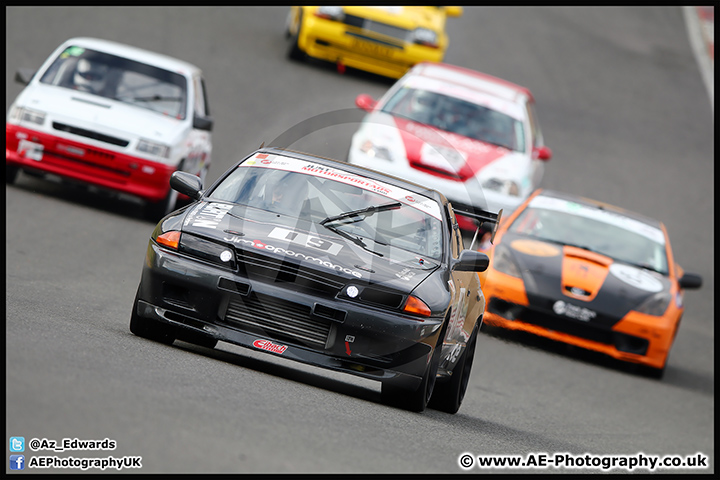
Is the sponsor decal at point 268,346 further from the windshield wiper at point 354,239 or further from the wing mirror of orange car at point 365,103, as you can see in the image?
the wing mirror of orange car at point 365,103

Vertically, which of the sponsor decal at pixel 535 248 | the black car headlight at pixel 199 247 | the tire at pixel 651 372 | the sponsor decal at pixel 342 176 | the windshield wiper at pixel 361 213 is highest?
the sponsor decal at pixel 342 176

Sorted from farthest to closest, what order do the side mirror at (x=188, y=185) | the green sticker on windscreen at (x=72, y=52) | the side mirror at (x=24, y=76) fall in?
the green sticker on windscreen at (x=72, y=52)
the side mirror at (x=24, y=76)
the side mirror at (x=188, y=185)

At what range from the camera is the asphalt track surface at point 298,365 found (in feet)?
17.1

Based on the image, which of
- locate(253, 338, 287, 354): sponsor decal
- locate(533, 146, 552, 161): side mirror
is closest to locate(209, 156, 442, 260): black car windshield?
locate(253, 338, 287, 354): sponsor decal

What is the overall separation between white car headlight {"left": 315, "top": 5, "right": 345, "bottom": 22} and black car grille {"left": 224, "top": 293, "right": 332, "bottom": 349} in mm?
13551

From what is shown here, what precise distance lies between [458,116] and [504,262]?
407cm

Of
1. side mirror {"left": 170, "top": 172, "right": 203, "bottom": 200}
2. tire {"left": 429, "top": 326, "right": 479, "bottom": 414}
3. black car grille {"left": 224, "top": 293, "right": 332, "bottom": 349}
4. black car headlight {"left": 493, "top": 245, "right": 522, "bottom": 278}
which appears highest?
side mirror {"left": 170, "top": 172, "right": 203, "bottom": 200}

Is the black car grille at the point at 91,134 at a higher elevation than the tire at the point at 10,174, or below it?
higher

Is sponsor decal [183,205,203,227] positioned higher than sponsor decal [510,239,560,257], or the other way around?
sponsor decal [183,205,203,227]

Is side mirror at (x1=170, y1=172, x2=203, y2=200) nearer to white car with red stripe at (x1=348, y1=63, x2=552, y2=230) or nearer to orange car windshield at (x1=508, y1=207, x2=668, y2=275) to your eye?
orange car windshield at (x1=508, y1=207, x2=668, y2=275)

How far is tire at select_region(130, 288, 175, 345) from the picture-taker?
22.9 ft

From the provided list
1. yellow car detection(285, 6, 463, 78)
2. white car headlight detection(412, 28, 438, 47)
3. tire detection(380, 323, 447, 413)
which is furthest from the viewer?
white car headlight detection(412, 28, 438, 47)

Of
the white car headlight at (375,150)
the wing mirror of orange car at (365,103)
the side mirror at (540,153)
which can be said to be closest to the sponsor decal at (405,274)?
the white car headlight at (375,150)
